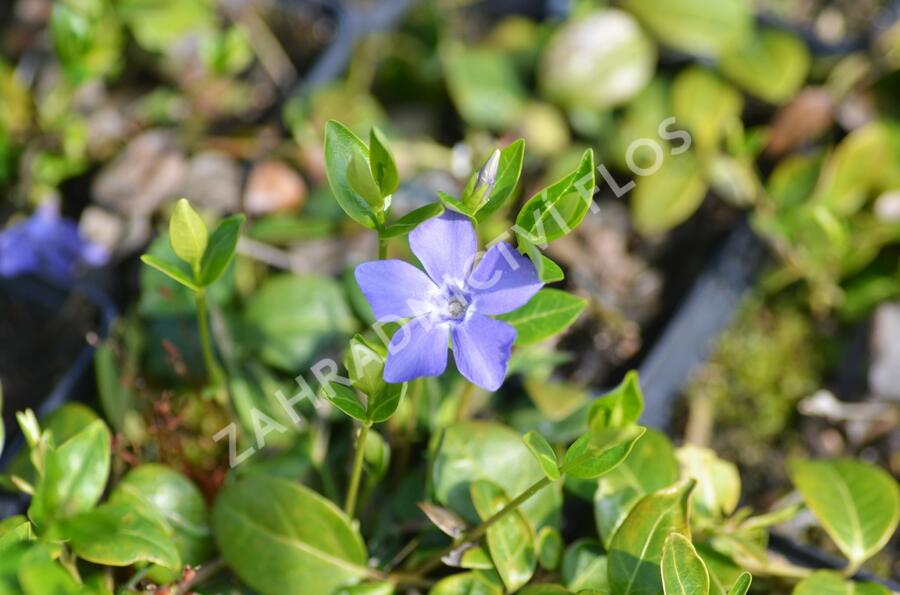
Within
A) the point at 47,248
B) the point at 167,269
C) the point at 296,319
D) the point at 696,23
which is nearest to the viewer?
the point at 167,269

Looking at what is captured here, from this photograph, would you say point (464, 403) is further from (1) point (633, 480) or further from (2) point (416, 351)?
(2) point (416, 351)

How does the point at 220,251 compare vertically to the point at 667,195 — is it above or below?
above

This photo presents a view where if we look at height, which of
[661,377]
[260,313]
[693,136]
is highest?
[260,313]

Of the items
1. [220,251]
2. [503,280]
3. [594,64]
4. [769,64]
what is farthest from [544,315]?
[769,64]

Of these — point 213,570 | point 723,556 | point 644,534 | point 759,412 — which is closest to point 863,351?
point 759,412

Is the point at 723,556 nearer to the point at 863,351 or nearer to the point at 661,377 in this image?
the point at 661,377

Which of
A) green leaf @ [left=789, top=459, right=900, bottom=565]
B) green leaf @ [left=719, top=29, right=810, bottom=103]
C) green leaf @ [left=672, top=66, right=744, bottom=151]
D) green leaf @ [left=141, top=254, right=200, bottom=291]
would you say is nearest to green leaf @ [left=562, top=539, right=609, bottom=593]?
green leaf @ [left=789, top=459, right=900, bottom=565]
